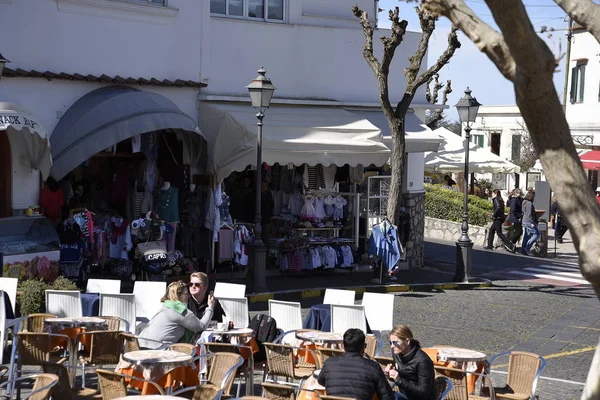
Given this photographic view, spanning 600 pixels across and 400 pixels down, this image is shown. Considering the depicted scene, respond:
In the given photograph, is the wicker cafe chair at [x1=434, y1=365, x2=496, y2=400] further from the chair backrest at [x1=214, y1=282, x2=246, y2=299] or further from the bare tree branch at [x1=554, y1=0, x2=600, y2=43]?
the chair backrest at [x1=214, y1=282, x2=246, y2=299]

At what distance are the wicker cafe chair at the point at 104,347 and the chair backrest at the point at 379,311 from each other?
3.44 metres

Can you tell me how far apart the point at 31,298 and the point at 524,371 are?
23.5ft

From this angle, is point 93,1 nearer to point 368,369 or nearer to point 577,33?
point 368,369

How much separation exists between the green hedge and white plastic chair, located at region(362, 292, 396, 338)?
20463 millimetres

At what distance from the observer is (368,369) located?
28.1 ft

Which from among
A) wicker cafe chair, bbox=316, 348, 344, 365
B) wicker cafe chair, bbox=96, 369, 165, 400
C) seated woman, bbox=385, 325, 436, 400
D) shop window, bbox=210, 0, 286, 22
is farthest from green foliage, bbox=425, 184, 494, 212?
wicker cafe chair, bbox=96, 369, 165, 400

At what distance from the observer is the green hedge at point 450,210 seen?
33312 millimetres

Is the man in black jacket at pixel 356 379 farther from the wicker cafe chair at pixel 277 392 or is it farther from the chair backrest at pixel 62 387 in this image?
the chair backrest at pixel 62 387

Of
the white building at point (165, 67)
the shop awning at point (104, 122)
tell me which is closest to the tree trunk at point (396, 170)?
the white building at point (165, 67)

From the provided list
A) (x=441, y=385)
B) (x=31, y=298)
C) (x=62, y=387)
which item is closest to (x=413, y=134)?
(x=31, y=298)

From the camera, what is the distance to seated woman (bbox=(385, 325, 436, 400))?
360 inches

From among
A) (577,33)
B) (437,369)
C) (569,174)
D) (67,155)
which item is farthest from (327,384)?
(577,33)

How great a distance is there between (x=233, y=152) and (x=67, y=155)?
3.41 m

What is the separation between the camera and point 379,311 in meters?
13.0
